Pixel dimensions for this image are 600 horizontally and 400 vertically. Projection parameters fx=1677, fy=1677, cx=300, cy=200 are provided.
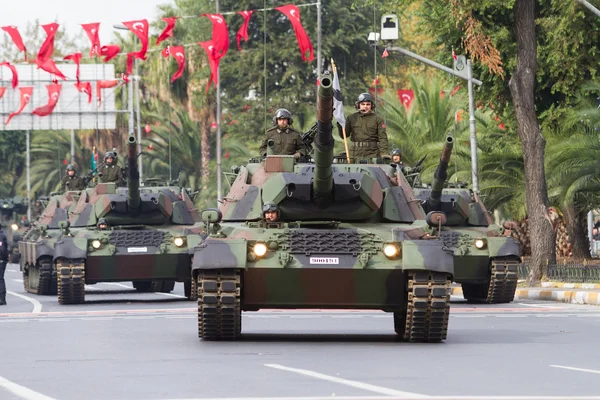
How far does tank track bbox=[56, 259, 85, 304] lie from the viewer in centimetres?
2814

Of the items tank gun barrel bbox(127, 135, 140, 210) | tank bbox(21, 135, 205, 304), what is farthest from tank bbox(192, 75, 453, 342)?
tank bbox(21, 135, 205, 304)

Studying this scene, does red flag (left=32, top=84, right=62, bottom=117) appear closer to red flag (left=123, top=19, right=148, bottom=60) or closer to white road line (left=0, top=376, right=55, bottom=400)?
red flag (left=123, top=19, right=148, bottom=60)

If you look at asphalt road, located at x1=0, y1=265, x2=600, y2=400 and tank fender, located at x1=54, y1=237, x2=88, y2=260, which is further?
tank fender, located at x1=54, y1=237, x2=88, y2=260

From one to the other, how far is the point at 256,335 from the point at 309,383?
6456 mm

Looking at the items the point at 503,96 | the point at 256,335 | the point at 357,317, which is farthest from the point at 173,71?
the point at 256,335

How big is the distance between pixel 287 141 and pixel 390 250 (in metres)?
3.56

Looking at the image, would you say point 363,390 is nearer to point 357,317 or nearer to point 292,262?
point 292,262

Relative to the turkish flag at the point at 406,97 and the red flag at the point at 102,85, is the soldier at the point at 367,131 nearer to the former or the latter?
the turkish flag at the point at 406,97

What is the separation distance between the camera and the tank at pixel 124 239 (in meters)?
28.3

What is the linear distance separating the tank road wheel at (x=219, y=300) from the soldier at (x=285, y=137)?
3.51m

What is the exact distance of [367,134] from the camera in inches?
819

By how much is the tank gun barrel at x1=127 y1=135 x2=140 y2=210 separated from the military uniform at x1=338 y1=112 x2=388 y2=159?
5371 mm

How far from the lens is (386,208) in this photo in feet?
62.9

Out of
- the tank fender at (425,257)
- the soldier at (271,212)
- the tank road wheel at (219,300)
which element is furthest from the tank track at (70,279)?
the tank fender at (425,257)
